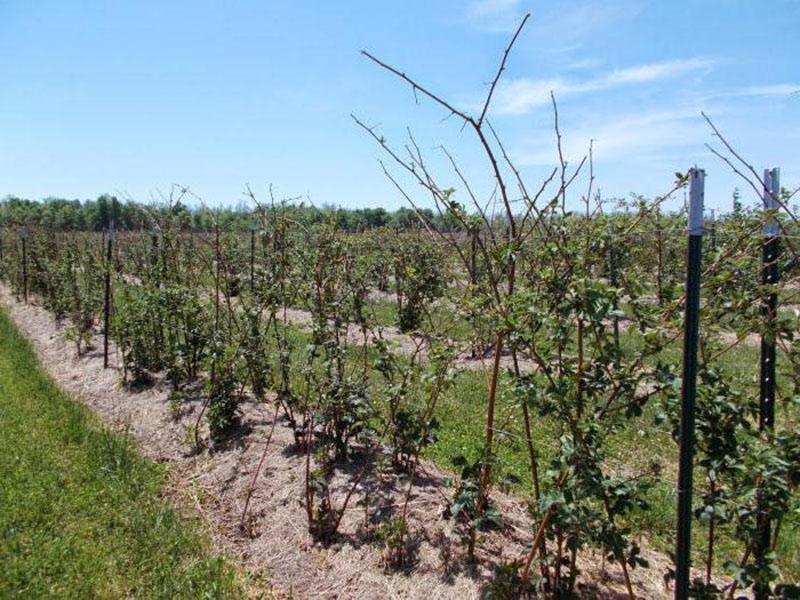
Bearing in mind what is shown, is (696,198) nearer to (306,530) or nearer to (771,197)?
(771,197)

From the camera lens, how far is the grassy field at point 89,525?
3242 millimetres

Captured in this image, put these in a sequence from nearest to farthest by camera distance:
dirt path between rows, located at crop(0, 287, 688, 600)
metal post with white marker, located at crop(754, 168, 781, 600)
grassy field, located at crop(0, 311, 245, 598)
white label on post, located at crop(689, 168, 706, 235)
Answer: white label on post, located at crop(689, 168, 706, 235), metal post with white marker, located at crop(754, 168, 781, 600), dirt path between rows, located at crop(0, 287, 688, 600), grassy field, located at crop(0, 311, 245, 598)

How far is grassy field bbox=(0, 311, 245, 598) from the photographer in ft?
10.6

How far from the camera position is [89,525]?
3838mm

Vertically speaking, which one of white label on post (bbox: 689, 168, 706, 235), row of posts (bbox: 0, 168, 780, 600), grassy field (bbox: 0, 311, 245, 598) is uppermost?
white label on post (bbox: 689, 168, 706, 235)

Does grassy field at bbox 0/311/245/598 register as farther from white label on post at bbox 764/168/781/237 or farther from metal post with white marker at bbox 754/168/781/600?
white label on post at bbox 764/168/781/237

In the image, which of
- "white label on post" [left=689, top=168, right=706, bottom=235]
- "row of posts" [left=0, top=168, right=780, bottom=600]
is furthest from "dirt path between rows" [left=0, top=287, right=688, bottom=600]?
"white label on post" [left=689, top=168, right=706, bottom=235]

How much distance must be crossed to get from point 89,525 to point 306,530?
4.80 feet

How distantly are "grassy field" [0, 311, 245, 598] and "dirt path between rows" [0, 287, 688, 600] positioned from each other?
0.75 feet

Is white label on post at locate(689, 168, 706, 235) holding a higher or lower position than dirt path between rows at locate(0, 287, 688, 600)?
Result: higher

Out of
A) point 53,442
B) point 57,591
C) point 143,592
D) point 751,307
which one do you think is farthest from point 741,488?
point 53,442

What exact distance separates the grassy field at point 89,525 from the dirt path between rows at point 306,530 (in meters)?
0.23

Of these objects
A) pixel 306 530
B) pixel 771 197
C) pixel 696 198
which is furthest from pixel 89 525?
pixel 771 197

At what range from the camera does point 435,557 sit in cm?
314
